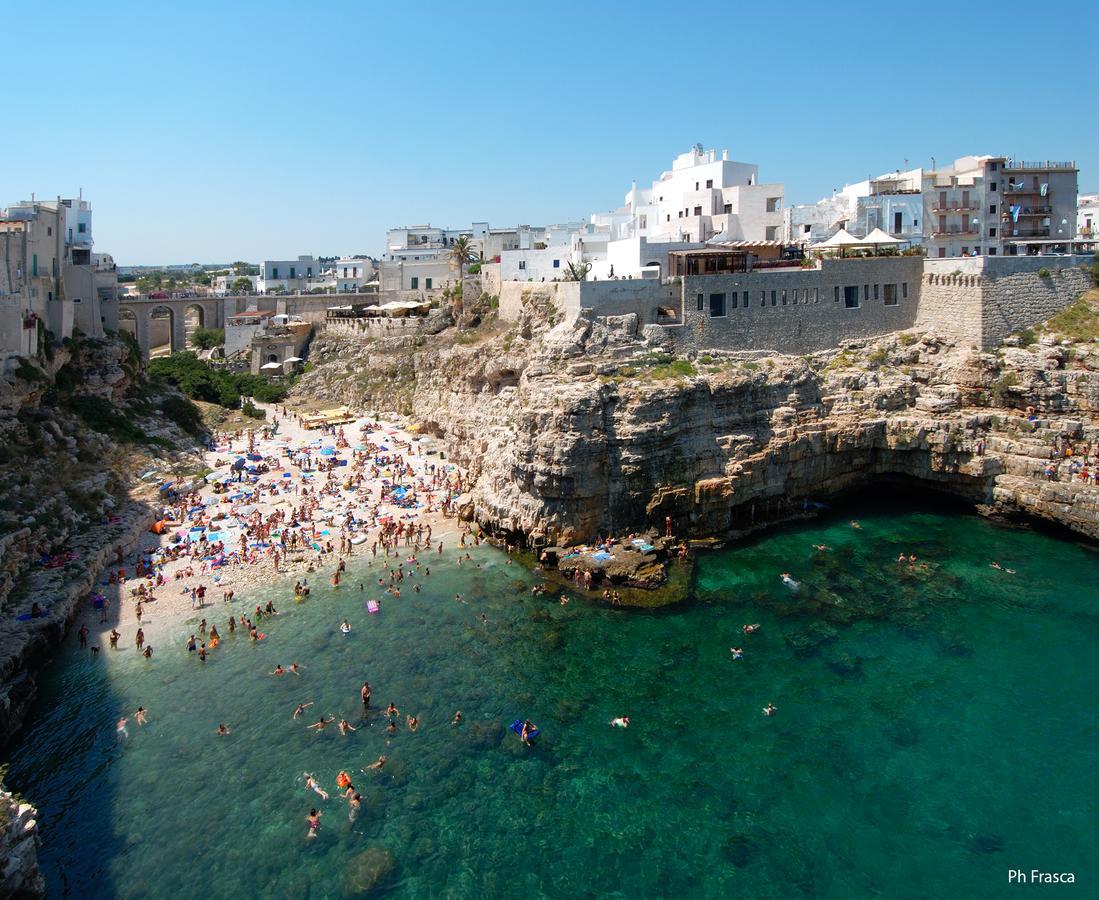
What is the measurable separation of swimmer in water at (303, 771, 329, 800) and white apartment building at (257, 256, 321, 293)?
7435 centimetres

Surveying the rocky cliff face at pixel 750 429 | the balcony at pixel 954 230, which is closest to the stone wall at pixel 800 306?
the rocky cliff face at pixel 750 429

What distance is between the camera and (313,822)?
17031 millimetres

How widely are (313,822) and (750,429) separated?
2162 centimetres

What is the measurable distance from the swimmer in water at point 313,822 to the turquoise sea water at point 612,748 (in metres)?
0.15

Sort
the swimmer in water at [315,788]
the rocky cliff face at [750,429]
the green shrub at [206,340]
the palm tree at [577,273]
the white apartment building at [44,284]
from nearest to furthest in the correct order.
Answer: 1. the swimmer in water at [315,788]
2. the rocky cliff face at [750,429]
3. the white apartment building at [44,284]
4. the palm tree at [577,273]
5. the green shrub at [206,340]

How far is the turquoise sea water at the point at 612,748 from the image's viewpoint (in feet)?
52.5

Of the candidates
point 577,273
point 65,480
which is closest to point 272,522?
point 65,480

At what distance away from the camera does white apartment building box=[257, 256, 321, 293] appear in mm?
87062

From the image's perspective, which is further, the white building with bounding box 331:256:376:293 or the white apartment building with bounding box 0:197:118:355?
the white building with bounding box 331:256:376:293

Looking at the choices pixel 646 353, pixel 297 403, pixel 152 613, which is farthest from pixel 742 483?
pixel 297 403

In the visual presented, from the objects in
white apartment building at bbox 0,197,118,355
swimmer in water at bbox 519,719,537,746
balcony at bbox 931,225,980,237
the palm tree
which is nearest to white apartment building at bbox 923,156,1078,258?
balcony at bbox 931,225,980,237

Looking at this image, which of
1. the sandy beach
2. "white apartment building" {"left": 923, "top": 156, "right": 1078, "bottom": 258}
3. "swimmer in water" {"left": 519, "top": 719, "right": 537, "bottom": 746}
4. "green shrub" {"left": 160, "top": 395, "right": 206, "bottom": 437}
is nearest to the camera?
"swimmer in water" {"left": 519, "top": 719, "right": 537, "bottom": 746}

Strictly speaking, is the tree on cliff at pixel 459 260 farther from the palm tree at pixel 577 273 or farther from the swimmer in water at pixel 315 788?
the swimmer in water at pixel 315 788

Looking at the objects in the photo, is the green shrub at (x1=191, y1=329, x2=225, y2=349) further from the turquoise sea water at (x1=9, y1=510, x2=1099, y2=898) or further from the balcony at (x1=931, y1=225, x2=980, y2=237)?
the balcony at (x1=931, y1=225, x2=980, y2=237)
